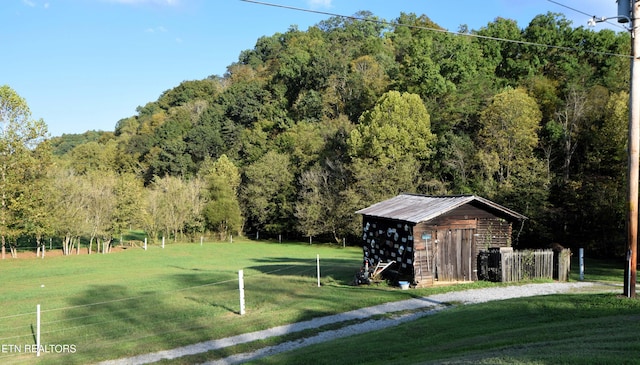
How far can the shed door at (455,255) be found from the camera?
2117cm

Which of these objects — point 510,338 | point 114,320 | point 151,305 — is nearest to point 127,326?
point 114,320

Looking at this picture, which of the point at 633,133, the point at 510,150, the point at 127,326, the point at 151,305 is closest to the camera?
the point at 633,133

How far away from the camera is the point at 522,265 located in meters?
20.6

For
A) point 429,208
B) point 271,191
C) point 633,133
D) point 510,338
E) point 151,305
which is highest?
point 633,133

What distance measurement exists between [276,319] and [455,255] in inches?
394

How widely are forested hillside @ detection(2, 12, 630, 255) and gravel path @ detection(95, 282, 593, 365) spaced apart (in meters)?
12.6

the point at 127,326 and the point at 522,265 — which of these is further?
the point at 522,265

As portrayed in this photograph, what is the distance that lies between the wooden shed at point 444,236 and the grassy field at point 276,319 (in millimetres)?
1722

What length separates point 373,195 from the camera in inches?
1886

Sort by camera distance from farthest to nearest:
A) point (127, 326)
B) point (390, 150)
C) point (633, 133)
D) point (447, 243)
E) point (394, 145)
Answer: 1. point (394, 145)
2. point (390, 150)
3. point (447, 243)
4. point (127, 326)
5. point (633, 133)

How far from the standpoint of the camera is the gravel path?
39.1 ft

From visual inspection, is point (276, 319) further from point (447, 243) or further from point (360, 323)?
point (447, 243)

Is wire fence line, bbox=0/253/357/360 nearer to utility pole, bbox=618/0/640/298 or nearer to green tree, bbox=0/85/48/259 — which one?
utility pole, bbox=618/0/640/298

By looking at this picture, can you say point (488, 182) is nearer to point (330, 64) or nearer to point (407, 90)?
point (407, 90)
